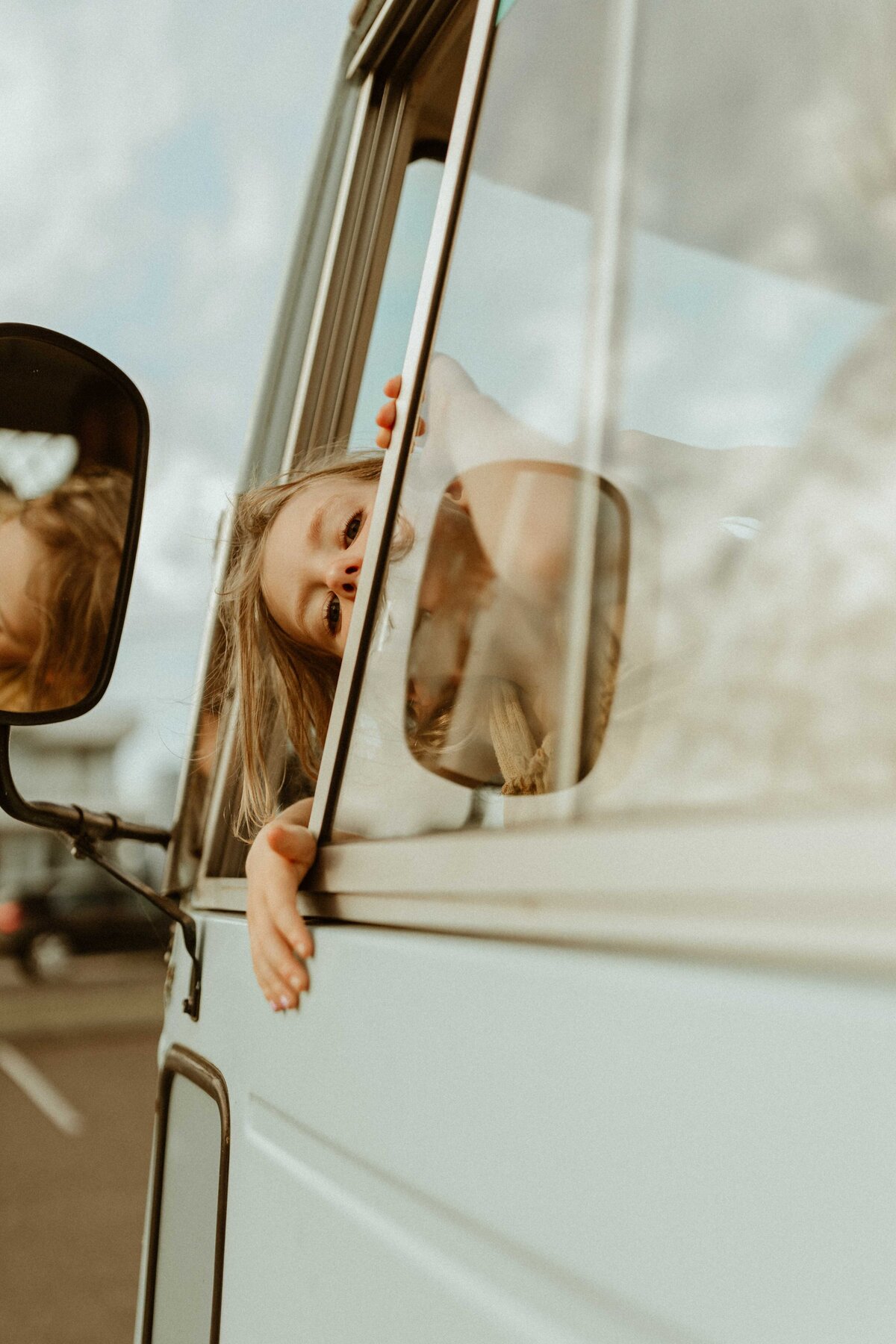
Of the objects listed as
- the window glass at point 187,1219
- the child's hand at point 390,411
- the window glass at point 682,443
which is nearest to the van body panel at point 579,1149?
the window glass at point 682,443

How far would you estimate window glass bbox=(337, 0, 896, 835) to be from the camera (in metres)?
0.56

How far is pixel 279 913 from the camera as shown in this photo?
111 cm

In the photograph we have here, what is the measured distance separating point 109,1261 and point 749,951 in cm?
665

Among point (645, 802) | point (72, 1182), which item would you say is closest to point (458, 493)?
point (645, 802)

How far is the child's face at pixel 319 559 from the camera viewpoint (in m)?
1.63

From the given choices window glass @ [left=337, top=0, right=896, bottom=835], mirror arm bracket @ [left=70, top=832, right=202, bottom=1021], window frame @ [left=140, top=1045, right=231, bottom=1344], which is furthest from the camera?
mirror arm bracket @ [left=70, top=832, right=202, bottom=1021]

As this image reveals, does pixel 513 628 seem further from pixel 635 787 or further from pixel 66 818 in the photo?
pixel 66 818

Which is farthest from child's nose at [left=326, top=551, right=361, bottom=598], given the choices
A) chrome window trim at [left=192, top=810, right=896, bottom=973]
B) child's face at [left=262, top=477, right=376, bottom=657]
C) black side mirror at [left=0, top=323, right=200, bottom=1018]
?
chrome window trim at [left=192, top=810, right=896, bottom=973]

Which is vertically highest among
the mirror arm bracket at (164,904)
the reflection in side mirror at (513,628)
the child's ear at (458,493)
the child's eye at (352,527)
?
the child's eye at (352,527)

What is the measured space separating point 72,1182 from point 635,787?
7.95 metres

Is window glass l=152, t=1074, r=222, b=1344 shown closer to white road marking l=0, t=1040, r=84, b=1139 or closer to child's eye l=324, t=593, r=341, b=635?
child's eye l=324, t=593, r=341, b=635

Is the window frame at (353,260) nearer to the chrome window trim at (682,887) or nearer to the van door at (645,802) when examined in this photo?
the van door at (645,802)

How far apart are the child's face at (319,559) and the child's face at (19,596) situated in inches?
14.4

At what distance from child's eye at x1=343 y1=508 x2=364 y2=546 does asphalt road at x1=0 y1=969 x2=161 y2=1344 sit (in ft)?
15.7
